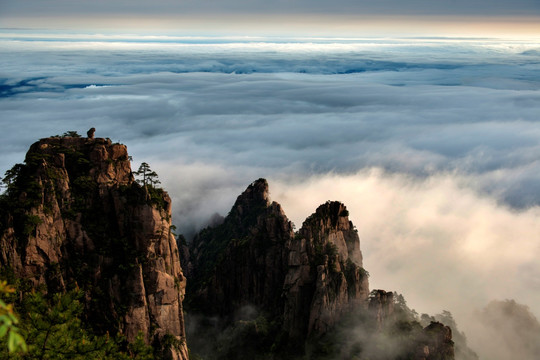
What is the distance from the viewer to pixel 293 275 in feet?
293

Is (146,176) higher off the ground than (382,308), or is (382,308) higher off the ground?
(146,176)

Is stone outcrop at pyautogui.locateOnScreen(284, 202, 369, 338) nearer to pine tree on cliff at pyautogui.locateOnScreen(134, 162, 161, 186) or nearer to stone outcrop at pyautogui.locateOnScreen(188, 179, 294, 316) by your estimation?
stone outcrop at pyautogui.locateOnScreen(188, 179, 294, 316)

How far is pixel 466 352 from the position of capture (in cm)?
9200

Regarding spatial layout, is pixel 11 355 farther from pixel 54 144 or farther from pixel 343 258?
pixel 343 258

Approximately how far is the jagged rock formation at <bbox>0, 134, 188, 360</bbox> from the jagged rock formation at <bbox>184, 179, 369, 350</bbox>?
31637 mm

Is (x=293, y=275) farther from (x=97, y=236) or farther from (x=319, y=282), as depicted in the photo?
(x=97, y=236)

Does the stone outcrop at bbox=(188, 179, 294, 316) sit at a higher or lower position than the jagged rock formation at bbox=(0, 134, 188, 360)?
lower

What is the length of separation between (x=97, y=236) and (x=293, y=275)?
43.8 metres

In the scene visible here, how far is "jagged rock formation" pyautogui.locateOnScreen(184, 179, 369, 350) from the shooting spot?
85.1m

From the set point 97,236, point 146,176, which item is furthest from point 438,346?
point 97,236

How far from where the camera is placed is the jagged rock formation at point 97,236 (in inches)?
1940

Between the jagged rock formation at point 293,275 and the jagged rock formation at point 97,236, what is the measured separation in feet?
104

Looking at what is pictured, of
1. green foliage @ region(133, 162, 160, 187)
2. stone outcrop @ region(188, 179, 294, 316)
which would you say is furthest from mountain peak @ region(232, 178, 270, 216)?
green foliage @ region(133, 162, 160, 187)

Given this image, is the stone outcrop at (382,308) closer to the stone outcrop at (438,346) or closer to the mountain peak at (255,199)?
the stone outcrop at (438,346)
